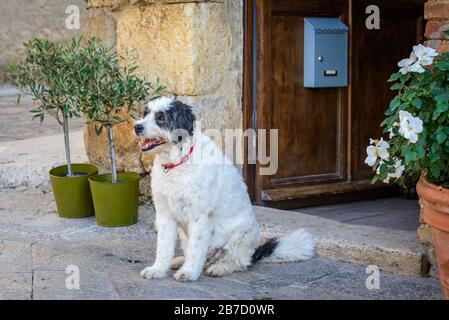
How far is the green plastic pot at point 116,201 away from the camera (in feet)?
18.4

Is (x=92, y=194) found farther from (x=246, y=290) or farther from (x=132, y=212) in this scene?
(x=246, y=290)

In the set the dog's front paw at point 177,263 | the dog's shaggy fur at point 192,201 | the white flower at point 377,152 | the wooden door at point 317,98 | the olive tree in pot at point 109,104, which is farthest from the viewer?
the wooden door at point 317,98

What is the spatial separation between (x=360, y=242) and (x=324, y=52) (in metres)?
1.88

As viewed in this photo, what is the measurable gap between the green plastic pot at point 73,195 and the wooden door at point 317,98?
1.28m

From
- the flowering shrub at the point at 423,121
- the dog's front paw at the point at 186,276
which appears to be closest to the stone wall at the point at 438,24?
the flowering shrub at the point at 423,121

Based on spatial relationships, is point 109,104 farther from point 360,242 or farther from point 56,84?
point 360,242

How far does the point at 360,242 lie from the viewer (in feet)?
16.1

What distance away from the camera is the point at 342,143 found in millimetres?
6539

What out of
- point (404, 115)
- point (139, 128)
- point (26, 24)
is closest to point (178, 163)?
point (139, 128)

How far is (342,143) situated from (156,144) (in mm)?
2513

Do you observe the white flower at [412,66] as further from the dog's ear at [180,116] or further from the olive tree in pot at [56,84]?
the olive tree in pot at [56,84]

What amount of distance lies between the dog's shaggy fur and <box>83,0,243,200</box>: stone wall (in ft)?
3.57

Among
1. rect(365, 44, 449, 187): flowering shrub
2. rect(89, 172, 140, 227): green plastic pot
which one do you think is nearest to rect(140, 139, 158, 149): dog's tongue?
rect(89, 172, 140, 227): green plastic pot

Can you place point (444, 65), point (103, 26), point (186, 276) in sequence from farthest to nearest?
point (103, 26), point (186, 276), point (444, 65)
